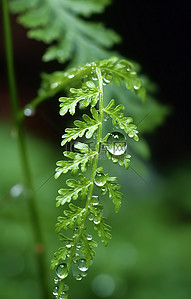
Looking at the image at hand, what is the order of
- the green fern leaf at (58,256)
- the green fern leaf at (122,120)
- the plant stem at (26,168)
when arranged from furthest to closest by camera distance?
the plant stem at (26,168) → the green fern leaf at (122,120) → the green fern leaf at (58,256)

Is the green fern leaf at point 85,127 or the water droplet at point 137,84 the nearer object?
the green fern leaf at point 85,127

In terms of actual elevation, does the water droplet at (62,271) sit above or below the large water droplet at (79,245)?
below

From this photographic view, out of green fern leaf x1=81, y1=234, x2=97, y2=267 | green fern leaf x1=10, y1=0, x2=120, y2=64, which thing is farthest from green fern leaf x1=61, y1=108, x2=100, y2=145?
green fern leaf x1=10, y1=0, x2=120, y2=64

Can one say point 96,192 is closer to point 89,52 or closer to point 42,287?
point 42,287

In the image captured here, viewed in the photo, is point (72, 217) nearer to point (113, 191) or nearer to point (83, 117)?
point (113, 191)

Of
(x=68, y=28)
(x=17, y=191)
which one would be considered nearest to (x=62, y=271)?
(x=17, y=191)

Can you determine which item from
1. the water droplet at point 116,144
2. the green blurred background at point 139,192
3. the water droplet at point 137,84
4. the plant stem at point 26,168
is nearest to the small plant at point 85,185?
the water droplet at point 116,144

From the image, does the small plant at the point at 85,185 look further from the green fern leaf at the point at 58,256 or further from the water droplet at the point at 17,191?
the water droplet at the point at 17,191

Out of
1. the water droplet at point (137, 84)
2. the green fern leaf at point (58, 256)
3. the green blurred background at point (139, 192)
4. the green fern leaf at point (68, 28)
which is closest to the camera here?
the green fern leaf at point (58, 256)
